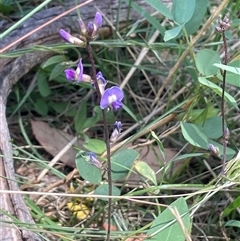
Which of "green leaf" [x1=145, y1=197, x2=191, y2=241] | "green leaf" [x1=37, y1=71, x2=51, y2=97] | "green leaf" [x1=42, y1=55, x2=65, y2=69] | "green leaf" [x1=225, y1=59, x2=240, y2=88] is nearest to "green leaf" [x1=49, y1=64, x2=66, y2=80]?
"green leaf" [x1=42, y1=55, x2=65, y2=69]

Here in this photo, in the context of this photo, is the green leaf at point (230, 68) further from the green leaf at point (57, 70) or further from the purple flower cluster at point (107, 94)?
the green leaf at point (57, 70)

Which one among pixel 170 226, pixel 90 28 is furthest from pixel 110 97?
pixel 170 226

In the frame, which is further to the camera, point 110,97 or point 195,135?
point 195,135

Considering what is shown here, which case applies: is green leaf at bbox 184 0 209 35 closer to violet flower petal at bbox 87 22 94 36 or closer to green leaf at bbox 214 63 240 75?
green leaf at bbox 214 63 240 75

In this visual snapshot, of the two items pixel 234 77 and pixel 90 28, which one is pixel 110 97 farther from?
pixel 234 77

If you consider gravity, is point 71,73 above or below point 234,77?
above

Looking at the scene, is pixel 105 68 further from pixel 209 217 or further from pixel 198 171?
pixel 209 217

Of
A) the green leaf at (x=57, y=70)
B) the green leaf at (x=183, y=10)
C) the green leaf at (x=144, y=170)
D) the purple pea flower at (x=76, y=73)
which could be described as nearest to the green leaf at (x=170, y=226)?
the green leaf at (x=144, y=170)
